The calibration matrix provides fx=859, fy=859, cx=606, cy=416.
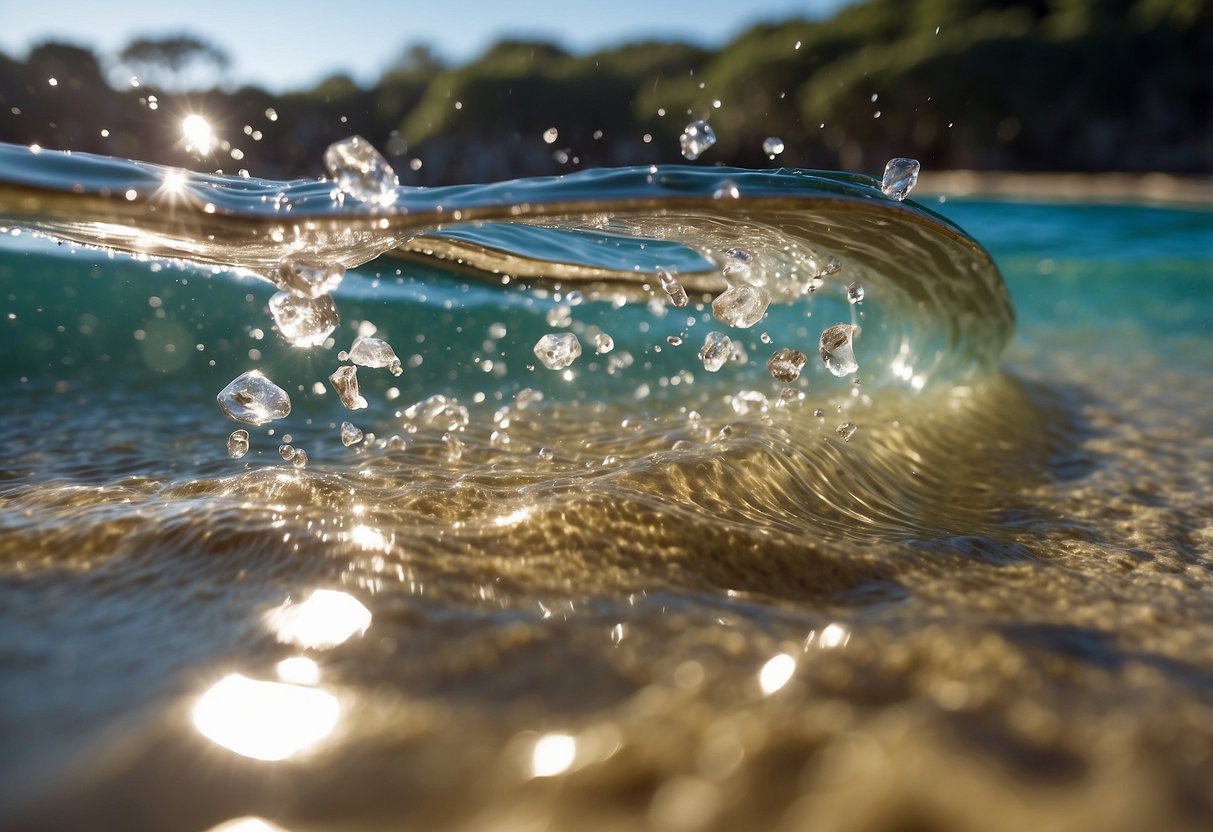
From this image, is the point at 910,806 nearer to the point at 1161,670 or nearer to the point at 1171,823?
the point at 1171,823

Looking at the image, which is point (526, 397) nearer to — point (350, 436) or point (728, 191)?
point (350, 436)

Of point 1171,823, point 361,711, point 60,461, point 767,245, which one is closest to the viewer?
point 1171,823

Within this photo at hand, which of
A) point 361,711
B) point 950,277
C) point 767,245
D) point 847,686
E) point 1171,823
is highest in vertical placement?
point 767,245

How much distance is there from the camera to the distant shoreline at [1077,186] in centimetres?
1490

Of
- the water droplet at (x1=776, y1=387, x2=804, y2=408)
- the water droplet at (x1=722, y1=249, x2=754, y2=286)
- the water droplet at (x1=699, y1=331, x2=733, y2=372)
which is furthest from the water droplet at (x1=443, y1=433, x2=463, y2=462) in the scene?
the water droplet at (x1=722, y1=249, x2=754, y2=286)

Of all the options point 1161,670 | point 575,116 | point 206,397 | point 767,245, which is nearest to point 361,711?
point 1161,670

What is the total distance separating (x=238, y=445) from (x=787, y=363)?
5.06 ft

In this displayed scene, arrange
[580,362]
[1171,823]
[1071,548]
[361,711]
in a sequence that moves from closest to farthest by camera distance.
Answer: [1171,823] < [361,711] < [1071,548] < [580,362]

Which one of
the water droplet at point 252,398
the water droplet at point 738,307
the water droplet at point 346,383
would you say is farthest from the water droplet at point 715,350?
the water droplet at point 252,398

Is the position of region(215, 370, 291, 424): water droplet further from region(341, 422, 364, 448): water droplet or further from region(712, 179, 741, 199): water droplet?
region(712, 179, 741, 199): water droplet

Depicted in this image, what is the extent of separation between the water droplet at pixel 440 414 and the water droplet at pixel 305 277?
20.8 inches

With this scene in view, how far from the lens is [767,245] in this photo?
267cm

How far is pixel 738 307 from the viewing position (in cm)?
264

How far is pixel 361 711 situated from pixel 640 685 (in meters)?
0.33
